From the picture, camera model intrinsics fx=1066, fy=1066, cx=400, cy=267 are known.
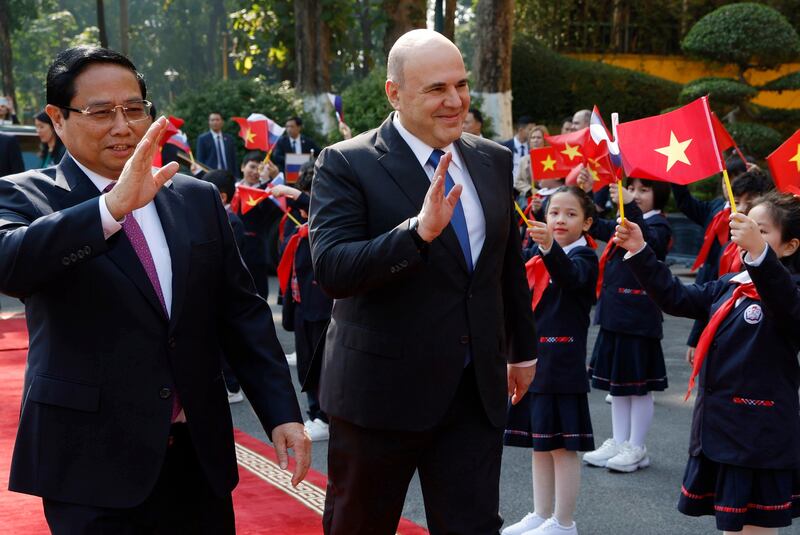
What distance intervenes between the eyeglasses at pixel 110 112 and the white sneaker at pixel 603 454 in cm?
415

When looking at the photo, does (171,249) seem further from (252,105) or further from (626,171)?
(252,105)

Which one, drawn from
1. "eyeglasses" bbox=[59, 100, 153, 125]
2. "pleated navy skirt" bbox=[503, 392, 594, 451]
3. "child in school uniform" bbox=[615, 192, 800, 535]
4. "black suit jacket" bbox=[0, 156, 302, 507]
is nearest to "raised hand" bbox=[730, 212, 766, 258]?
"child in school uniform" bbox=[615, 192, 800, 535]

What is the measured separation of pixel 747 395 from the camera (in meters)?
4.07

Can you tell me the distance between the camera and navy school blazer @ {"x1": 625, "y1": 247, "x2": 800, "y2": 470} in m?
4.00

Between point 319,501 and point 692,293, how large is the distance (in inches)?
89.2

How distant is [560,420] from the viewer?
16.5 feet

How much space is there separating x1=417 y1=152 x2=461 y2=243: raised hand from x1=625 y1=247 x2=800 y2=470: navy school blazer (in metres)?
1.37

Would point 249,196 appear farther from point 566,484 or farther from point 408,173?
point 408,173

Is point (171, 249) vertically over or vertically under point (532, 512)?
over

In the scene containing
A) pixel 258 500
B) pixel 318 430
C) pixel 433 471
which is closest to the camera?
pixel 433 471

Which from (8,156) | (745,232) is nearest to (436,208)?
(745,232)

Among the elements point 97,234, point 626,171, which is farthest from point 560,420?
point 97,234

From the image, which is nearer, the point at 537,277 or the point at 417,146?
the point at 417,146

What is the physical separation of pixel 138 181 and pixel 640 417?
4411 mm
